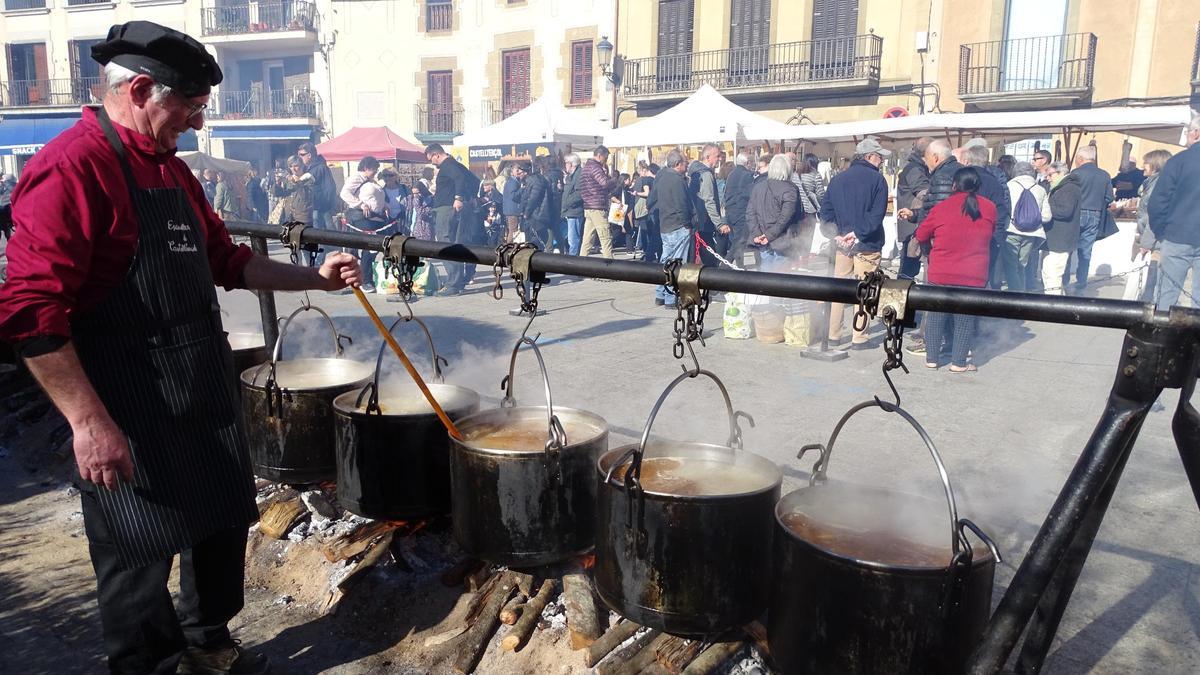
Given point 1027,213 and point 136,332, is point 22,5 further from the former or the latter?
point 136,332

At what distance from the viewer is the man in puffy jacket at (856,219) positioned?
26.0 feet

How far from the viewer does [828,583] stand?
2.03 meters

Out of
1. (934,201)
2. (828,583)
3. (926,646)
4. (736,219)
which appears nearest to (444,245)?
(828,583)

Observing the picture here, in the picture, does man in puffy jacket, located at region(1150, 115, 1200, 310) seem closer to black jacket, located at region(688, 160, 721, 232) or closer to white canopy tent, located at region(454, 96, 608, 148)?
black jacket, located at region(688, 160, 721, 232)

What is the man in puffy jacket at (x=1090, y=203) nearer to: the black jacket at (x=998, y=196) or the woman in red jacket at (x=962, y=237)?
the black jacket at (x=998, y=196)

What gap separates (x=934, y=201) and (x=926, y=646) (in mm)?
6988

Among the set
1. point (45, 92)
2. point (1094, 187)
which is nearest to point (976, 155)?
point (1094, 187)

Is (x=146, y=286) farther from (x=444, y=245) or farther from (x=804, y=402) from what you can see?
(x=804, y=402)

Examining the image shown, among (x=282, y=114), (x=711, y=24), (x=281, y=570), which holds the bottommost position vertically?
(x=281, y=570)

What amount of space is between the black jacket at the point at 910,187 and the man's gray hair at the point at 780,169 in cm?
181

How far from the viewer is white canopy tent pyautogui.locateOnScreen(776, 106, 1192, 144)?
45.5 ft

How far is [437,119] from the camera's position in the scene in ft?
103

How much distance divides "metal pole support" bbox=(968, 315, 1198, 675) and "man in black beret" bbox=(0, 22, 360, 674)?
6.99 feet

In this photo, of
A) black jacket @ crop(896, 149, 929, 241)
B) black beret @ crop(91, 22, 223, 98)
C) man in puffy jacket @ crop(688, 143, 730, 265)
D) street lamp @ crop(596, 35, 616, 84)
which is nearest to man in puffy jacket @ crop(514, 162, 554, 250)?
man in puffy jacket @ crop(688, 143, 730, 265)
